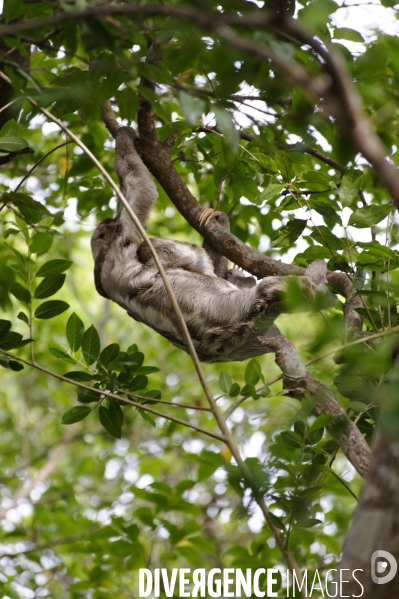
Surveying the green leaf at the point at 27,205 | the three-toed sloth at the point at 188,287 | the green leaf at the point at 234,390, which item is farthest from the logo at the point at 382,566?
the green leaf at the point at 27,205

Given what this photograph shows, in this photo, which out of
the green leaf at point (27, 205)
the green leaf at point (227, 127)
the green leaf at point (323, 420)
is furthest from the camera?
the green leaf at point (27, 205)

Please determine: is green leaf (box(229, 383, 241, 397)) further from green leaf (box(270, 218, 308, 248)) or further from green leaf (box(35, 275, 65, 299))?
green leaf (box(35, 275, 65, 299))

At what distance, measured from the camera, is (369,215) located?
3.25 meters

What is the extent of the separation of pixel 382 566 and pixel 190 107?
1.40m

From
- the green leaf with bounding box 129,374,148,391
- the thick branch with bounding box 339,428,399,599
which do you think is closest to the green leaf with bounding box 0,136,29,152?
the green leaf with bounding box 129,374,148,391

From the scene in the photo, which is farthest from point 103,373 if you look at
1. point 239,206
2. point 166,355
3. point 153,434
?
point 153,434

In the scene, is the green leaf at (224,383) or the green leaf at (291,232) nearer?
the green leaf at (224,383)

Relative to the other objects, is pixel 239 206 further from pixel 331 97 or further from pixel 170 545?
pixel 331 97

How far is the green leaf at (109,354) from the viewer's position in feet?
11.5

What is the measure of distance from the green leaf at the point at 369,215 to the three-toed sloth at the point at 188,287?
401 mm

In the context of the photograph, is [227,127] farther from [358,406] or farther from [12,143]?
[12,143]

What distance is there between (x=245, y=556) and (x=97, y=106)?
306 centimetres

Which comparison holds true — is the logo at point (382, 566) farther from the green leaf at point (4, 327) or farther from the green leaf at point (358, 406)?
the green leaf at point (4, 327)

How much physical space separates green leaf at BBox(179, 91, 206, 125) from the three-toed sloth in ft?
5.13
